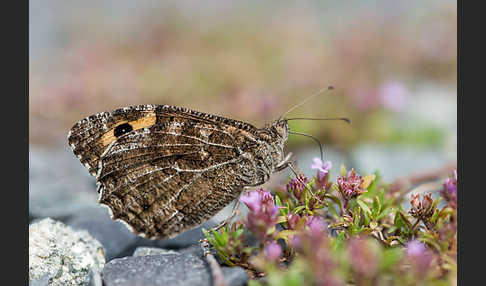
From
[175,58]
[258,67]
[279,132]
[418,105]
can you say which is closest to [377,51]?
[418,105]

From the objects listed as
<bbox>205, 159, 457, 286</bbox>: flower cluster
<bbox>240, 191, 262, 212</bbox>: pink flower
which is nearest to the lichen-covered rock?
<bbox>205, 159, 457, 286</bbox>: flower cluster

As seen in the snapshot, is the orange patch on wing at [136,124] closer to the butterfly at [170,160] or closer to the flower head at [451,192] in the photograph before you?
the butterfly at [170,160]

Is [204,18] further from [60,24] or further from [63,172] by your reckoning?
[63,172]

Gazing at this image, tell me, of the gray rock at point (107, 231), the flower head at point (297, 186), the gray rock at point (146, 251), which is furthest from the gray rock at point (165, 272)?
the gray rock at point (107, 231)

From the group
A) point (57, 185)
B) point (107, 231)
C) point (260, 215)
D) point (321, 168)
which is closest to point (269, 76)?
point (57, 185)

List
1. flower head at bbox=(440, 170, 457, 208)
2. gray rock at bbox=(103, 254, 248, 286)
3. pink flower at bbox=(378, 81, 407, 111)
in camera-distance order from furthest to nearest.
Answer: pink flower at bbox=(378, 81, 407, 111) → flower head at bbox=(440, 170, 457, 208) → gray rock at bbox=(103, 254, 248, 286)

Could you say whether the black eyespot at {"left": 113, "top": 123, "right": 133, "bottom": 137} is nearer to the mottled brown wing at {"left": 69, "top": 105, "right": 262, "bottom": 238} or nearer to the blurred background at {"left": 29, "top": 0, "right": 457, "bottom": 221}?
the mottled brown wing at {"left": 69, "top": 105, "right": 262, "bottom": 238}
